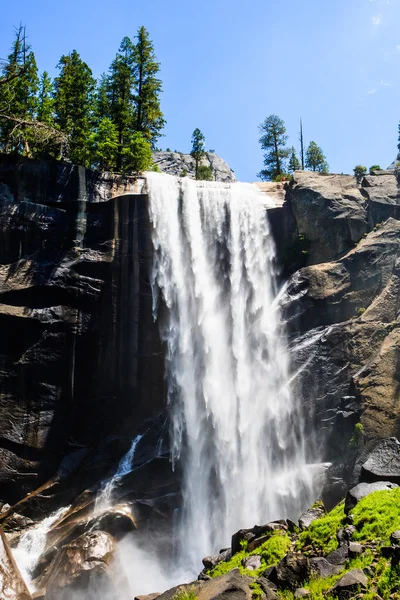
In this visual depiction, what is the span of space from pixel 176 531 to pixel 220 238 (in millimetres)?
15752

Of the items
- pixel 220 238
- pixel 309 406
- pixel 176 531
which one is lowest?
pixel 176 531

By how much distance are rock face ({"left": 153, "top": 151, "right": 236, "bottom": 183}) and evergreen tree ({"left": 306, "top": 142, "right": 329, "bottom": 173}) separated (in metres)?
14.5

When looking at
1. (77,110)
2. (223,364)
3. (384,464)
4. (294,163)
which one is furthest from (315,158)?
(384,464)

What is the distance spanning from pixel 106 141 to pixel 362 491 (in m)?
27.1

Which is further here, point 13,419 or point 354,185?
point 354,185

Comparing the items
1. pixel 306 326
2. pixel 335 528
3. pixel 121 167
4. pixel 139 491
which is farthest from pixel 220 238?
pixel 335 528

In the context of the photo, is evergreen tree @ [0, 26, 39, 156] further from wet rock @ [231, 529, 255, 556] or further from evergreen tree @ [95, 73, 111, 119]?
wet rock @ [231, 529, 255, 556]

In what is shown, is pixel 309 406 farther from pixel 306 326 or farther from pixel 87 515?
pixel 87 515

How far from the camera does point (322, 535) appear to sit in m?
12.4

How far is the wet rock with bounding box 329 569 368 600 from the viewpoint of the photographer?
888cm

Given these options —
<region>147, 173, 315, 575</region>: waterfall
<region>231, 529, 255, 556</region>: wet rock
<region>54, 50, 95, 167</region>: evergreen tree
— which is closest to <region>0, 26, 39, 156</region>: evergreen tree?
<region>54, 50, 95, 167</region>: evergreen tree

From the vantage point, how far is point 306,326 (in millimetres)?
23469

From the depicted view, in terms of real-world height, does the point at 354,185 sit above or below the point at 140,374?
above

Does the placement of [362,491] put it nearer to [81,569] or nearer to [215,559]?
[215,559]
